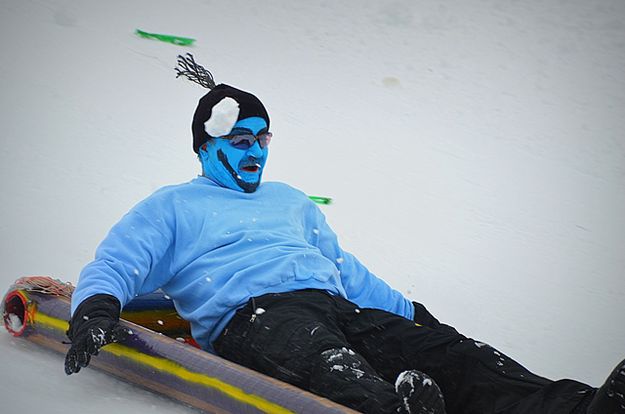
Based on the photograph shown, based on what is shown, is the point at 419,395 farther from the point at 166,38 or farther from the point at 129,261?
the point at 166,38

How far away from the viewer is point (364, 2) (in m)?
5.57

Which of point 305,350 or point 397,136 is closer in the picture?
point 305,350

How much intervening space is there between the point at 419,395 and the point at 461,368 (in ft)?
1.22

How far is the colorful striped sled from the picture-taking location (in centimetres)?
175

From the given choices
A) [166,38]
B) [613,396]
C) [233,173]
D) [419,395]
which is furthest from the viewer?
[166,38]

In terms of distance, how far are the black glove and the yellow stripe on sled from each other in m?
0.06

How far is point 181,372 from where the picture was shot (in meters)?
1.92

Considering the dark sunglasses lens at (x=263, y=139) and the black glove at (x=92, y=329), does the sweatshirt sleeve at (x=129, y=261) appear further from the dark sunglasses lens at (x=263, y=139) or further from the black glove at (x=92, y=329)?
the dark sunglasses lens at (x=263, y=139)

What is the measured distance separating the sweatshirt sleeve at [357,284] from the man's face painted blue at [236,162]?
238 millimetres

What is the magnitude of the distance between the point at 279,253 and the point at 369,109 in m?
2.83

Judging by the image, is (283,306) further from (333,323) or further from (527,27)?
(527,27)

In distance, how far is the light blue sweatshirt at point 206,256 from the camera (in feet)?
6.87

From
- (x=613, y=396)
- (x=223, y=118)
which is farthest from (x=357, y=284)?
(x=613, y=396)

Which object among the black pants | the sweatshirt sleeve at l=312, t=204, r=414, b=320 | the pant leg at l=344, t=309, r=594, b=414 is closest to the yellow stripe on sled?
the black pants
